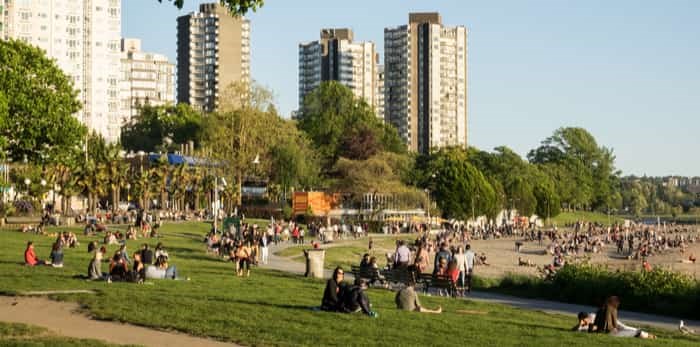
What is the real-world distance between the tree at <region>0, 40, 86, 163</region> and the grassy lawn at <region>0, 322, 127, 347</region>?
108 ft

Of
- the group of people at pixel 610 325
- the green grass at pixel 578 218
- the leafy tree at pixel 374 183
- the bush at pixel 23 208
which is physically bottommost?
the green grass at pixel 578 218

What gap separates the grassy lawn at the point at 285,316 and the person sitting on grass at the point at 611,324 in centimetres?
58

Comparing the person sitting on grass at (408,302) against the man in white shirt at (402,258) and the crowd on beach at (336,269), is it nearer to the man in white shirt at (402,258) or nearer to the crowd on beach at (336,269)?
the crowd on beach at (336,269)

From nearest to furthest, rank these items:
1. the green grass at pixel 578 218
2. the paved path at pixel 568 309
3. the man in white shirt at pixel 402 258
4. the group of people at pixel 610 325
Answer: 1. the group of people at pixel 610 325
2. the paved path at pixel 568 309
3. the man in white shirt at pixel 402 258
4. the green grass at pixel 578 218

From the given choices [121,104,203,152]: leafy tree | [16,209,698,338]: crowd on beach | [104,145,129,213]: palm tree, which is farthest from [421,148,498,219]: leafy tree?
[121,104,203,152]: leafy tree

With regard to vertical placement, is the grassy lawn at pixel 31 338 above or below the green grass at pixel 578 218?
above

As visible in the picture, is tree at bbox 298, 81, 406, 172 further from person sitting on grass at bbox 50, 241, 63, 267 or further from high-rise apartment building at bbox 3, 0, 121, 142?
person sitting on grass at bbox 50, 241, 63, 267

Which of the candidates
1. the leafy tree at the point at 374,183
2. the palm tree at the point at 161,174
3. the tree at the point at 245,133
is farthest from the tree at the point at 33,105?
the leafy tree at the point at 374,183

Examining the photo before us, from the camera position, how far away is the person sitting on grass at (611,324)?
63.8ft

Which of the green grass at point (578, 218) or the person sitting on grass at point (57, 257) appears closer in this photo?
the person sitting on grass at point (57, 257)

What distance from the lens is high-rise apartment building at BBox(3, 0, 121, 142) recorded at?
424 feet

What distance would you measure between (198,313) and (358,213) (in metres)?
73.8

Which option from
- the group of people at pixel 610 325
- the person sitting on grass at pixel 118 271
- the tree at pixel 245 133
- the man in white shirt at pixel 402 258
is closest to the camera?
the group of people at pixel 610 325

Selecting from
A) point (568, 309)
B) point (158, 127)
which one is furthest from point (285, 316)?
point (158, 127)
